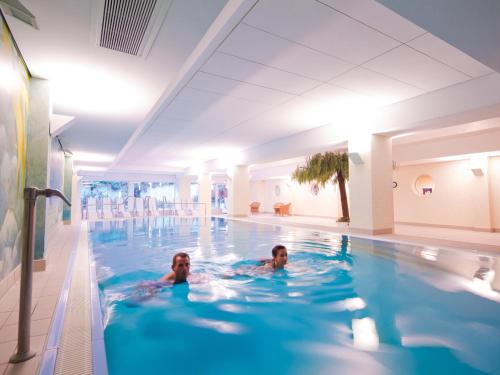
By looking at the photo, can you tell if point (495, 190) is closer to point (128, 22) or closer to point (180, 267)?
point (180, 267)

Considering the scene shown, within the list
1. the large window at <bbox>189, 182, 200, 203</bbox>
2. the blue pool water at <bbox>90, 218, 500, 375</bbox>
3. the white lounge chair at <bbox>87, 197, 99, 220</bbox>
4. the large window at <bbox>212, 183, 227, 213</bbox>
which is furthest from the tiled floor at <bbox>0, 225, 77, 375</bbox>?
the large window at <bbox>212, 183, 227, 213</bbox>

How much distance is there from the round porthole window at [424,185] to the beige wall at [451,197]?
0.13 metres

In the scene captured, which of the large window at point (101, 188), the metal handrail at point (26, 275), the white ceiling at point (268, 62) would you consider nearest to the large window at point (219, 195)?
the large window at point (101, 188)

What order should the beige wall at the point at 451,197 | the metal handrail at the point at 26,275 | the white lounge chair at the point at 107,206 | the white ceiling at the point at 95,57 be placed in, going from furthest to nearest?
the white lounge chair at the point at 107,206 < the beige wall at the point at 451,197 < the white ceiling at the point at 95,57 < the metal handrail at the point at 26,275

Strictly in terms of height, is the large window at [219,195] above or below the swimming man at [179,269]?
above

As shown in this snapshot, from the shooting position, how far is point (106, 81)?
4406 mm

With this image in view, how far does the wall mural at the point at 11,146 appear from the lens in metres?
2.90

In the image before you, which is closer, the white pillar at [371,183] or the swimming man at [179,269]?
the swimming man at [179,269]

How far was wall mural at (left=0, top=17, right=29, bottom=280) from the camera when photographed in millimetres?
2898

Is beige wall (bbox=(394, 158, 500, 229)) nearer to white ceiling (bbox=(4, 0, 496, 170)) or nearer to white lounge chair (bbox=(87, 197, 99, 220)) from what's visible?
white ceiling (bbox=(4, 0, 496, 170))

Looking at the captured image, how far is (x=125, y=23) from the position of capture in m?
2.92

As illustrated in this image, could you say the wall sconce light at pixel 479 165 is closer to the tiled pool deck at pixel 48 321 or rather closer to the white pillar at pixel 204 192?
the tiled pool deck at pixel 48 321

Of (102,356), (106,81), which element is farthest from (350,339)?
(106,81)

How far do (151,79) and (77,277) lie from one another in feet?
9.50
